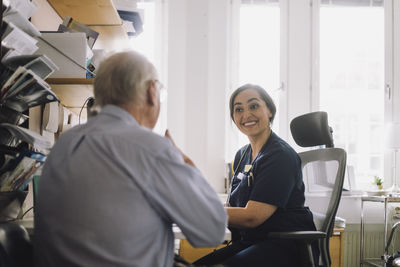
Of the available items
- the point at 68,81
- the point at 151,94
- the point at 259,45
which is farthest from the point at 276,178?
the point at 259,45

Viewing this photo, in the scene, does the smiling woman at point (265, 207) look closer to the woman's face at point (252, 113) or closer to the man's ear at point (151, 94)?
the woman's face at point (252, 113)

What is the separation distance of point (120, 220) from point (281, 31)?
10.7 ft

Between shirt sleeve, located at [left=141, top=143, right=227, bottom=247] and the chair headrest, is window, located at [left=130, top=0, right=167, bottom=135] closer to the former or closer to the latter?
the chair headrest

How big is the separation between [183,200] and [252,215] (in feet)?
2.42

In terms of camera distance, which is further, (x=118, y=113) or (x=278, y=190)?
(x=278, y=190)

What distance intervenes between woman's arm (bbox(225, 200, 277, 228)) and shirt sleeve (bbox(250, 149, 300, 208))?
0.08ft

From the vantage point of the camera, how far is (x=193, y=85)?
338cm

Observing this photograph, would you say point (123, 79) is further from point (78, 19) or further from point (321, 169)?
point (78, 19)

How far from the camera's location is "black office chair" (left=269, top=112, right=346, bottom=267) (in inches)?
59.0

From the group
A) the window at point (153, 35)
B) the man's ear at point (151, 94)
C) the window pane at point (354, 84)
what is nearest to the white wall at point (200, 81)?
the window at point (153, 35)

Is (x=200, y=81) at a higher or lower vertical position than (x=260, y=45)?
lower

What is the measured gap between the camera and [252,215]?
1.50 meters

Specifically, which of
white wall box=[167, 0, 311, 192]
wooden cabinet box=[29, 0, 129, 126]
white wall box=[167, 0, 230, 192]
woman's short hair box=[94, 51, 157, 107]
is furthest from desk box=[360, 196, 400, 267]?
woman's short hair box=[94, 51, 157, 107]

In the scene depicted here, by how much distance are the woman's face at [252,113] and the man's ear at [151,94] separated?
953 millimetres
